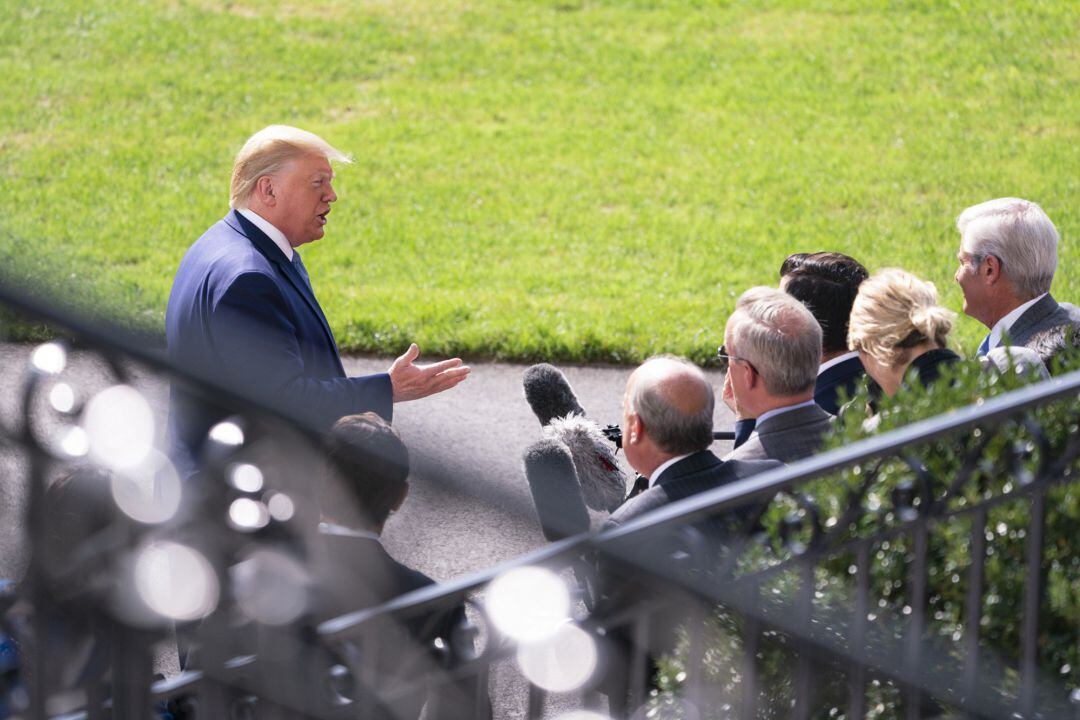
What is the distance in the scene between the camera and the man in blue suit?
177 inches

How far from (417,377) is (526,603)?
244 cm

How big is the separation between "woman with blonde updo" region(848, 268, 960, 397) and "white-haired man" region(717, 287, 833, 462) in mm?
352

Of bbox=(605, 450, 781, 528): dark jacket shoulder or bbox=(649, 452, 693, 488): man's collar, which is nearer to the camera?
bbox=(605, 450, 781, 528): dark jacket shoulder

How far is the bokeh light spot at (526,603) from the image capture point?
2.40m

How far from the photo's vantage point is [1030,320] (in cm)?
507

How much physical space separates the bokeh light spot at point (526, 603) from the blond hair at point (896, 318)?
250cm

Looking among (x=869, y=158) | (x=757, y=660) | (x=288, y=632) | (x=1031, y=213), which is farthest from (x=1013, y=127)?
(x=288, y=632)

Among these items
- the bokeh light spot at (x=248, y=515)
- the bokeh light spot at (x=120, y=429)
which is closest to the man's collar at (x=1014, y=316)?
the bokeh light spot at (x=248, y=515)

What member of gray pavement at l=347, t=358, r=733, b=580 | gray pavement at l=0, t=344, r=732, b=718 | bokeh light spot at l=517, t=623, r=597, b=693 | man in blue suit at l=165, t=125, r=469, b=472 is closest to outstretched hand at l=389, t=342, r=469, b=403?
man in blue suit at l=165, t=125, r=469, b=472

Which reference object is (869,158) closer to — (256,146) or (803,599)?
(256,146)

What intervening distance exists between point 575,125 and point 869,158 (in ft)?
9.47

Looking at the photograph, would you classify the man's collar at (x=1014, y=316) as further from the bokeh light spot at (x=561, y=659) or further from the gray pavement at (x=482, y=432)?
the bokeh light spot at (x=561, y=659)

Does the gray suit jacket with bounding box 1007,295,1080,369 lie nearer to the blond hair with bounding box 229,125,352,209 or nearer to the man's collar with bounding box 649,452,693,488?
the man's collar with bounding box 649,452,693,488

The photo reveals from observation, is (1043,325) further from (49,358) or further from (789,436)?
(49,358)
